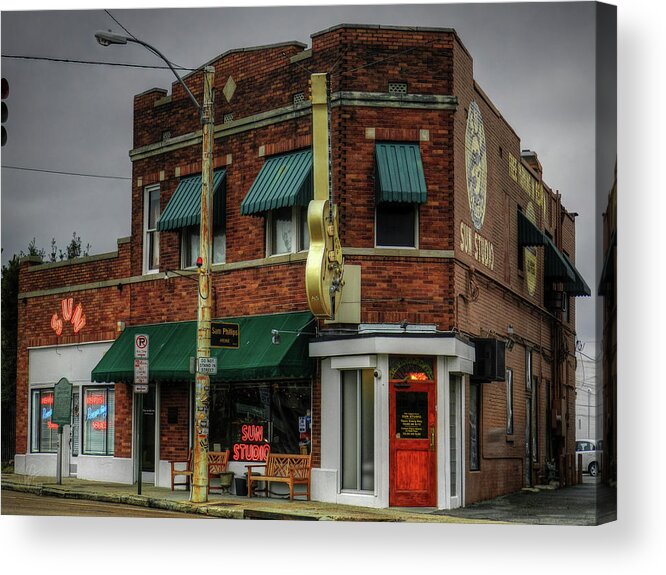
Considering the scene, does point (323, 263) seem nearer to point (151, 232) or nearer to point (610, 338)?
point (610, 338)

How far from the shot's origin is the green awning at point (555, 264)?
21156 millimetres

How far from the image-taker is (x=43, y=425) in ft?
76.8

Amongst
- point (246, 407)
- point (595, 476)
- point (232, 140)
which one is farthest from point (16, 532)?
point (595, 476)

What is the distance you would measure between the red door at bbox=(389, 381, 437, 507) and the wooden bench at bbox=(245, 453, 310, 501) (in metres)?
1.63

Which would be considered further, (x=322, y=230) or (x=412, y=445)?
(x=412, y=445)

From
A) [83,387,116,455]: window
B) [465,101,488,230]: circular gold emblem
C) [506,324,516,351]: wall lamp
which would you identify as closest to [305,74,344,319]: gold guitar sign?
[465,101,488,230]: circular gold emblem

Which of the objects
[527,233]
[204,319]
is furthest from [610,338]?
[204,319]

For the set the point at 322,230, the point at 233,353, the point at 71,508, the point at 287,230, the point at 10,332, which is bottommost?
the point at 71,508

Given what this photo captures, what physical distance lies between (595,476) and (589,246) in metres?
3.40

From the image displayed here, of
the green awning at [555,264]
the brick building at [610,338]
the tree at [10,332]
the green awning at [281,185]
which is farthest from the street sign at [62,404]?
the brick building at [610,338]

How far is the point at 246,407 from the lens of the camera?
20.9 m

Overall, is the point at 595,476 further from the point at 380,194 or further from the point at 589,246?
the point at 380,194

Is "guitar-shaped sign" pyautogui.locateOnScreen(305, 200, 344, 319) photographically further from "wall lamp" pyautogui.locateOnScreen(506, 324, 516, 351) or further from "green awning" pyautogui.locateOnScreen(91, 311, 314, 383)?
"wall lamp" pyautogui.locateOnScreen(506, 324, 516, 351)

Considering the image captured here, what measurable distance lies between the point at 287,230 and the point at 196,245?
2110mm
